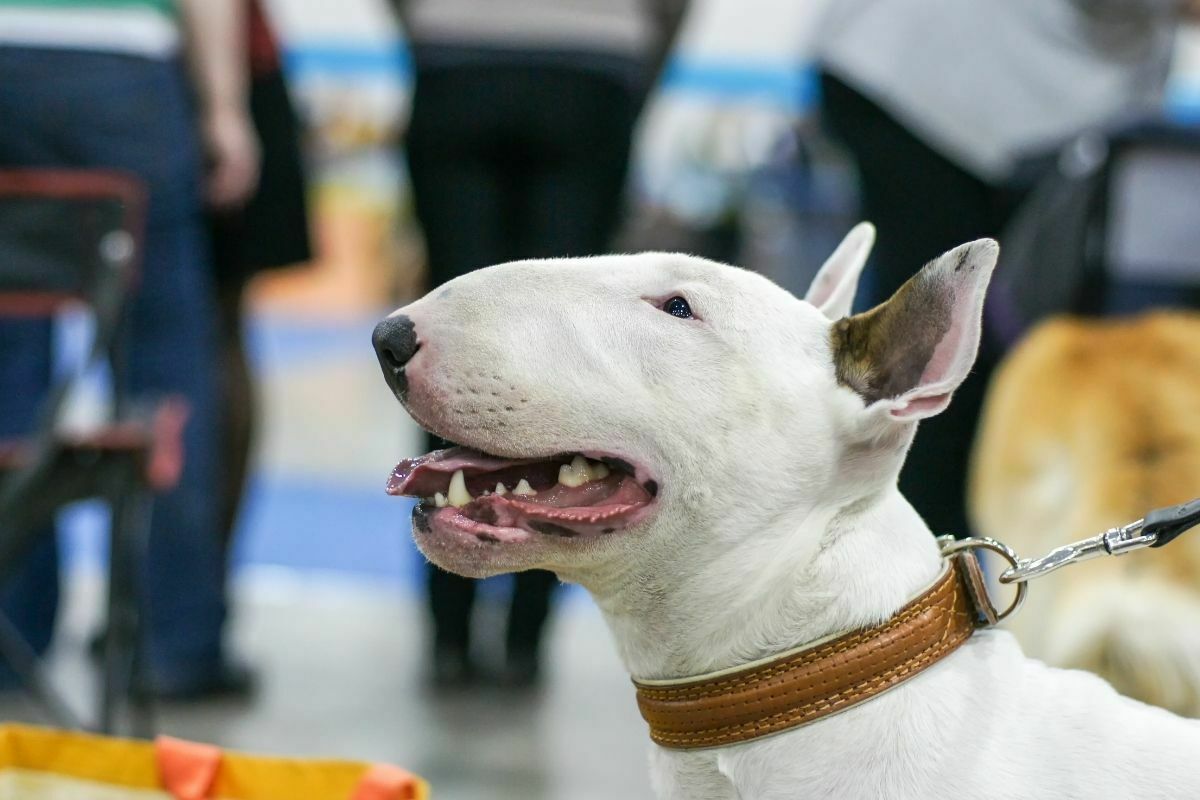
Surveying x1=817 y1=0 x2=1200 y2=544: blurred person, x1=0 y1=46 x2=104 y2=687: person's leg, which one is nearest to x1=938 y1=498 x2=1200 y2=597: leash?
x1=817 y1=0 x2=1200 y2=544: blurred person

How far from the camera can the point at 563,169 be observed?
252cm

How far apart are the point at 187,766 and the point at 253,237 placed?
1803 mm

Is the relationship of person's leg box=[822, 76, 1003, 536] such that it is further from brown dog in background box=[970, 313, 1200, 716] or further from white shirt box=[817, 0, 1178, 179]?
brown dog in background box=[970, 313, 1200, 716]

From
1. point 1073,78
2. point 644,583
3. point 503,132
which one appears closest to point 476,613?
point 503,132

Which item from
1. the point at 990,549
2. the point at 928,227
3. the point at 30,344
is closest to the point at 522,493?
the point at 990,549

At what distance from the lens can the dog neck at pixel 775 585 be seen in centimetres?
100

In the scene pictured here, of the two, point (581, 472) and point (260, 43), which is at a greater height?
point (581, 472)

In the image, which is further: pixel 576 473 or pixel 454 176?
pixel 454 176

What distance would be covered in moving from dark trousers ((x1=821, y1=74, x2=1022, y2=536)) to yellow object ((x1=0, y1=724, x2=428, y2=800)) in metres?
1.36

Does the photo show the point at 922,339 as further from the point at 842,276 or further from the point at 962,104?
the point at 962,104

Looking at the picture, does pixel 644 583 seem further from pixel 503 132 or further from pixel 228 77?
pixel 228 77

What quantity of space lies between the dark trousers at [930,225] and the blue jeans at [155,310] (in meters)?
1.21

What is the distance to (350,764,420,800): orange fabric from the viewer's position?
1080mm

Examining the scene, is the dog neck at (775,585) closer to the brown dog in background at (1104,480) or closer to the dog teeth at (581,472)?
the dog teeth at (581,472)
